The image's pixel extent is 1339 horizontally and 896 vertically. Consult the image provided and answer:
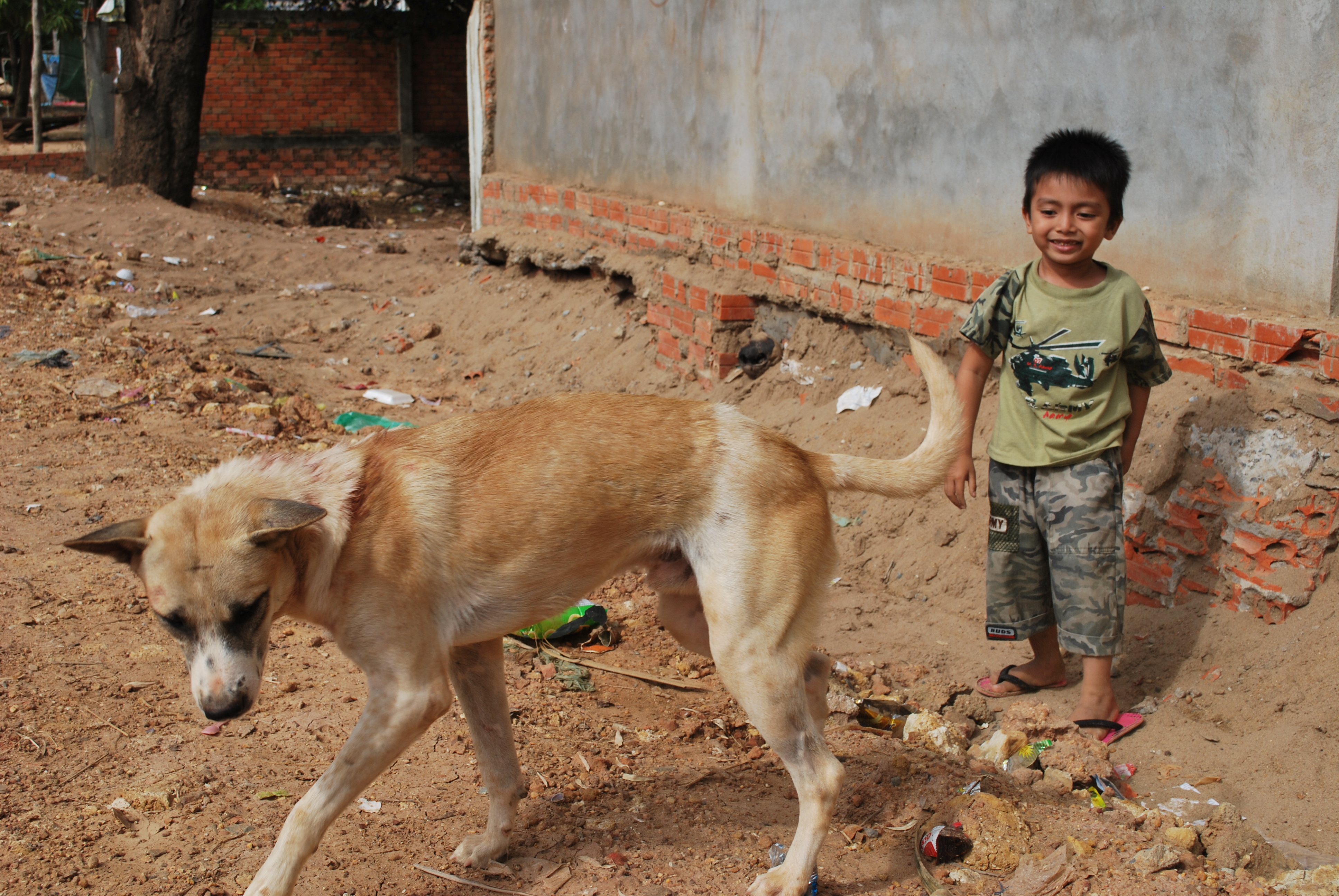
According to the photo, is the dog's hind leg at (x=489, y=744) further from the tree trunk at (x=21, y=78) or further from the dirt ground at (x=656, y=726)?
the tree trunk at (x=21, y=78)

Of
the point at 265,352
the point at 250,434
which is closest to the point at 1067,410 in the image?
the point at 250,434

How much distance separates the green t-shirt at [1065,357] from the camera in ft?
12.0

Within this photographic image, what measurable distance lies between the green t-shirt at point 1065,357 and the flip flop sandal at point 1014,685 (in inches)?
34.9

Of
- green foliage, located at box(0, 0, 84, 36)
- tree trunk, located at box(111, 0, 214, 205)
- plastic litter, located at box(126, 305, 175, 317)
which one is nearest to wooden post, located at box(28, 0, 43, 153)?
tree trunk, located at box(111, 0, 214, 205)

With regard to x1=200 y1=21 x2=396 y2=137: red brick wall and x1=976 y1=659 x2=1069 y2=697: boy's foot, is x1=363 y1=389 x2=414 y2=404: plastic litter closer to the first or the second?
x1=976 y1=659 x2=1069 y2=697: boy's foot

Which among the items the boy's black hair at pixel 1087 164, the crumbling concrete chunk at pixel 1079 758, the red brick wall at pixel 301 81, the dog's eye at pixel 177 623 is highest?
the red brick wall at pixel 301 81

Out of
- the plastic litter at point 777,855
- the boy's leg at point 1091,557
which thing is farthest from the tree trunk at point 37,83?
the plastic litter at point 777,855

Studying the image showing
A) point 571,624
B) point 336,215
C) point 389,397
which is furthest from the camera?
point 336,215

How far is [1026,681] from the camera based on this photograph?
4219mm

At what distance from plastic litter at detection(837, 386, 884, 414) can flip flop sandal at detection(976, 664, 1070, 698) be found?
6.11 ft

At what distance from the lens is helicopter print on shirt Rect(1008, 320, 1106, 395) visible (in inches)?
145

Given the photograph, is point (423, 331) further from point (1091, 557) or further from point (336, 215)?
point (1091, 557)

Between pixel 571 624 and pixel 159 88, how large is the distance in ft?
37.8

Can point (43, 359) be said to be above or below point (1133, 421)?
below
